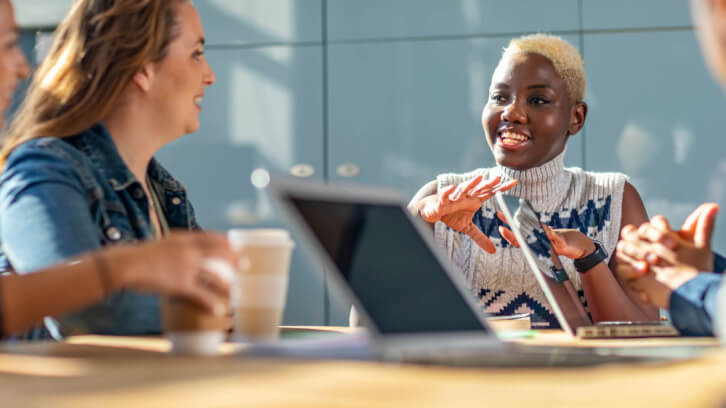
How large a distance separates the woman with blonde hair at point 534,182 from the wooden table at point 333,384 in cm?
120

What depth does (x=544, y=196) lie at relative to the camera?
2.00 m

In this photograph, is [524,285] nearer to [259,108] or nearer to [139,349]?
[139,349]

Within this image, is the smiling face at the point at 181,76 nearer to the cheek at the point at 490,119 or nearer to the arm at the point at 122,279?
the arm at the point at 122,279

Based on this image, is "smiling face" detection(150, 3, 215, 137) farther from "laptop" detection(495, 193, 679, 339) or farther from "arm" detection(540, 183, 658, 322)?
"arm" detection(540, 183, 658, 322)

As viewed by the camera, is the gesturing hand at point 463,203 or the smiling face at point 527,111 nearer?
the gesturing hand at point 463,203

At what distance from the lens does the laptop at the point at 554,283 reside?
102 cm

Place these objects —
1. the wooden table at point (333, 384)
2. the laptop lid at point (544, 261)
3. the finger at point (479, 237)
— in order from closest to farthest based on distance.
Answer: the wooden table at point (333, 384) → the laptop lid at point (544, 261) → the finger at point (479, 237)

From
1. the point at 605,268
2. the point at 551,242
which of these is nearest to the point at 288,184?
the point at 551,242

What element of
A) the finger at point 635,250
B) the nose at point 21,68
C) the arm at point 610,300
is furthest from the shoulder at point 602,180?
the nose at point 21,68

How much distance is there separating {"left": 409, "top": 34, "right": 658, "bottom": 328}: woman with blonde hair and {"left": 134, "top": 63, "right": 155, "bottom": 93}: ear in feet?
2.24

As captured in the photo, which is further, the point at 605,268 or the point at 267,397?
the point at 605,268

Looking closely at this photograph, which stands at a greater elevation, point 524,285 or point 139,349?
point 139,349

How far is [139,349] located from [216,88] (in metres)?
2.93

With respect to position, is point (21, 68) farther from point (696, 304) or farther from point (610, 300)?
point (610, 300)
